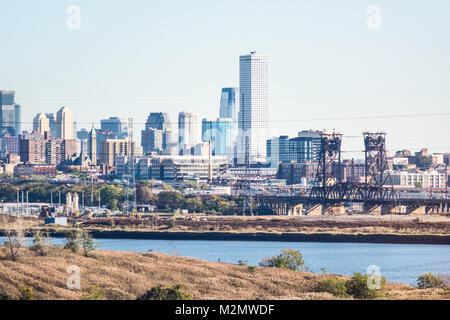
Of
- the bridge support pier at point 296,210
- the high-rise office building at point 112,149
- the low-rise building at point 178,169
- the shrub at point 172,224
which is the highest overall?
the high-rise office building at point 112,149

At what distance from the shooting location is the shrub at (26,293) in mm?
21378

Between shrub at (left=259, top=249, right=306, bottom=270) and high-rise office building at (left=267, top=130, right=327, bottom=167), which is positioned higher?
high-rise office building at (left=267, top=130, right=327, bottom=167)

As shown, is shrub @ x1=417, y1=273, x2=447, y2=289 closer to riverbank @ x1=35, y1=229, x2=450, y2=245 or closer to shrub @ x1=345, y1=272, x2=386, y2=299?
shrub @ x1=345, y1=272, x2=386, y2=299

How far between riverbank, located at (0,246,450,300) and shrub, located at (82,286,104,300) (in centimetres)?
18

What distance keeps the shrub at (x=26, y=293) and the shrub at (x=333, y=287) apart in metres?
7.95

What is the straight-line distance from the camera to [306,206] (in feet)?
274

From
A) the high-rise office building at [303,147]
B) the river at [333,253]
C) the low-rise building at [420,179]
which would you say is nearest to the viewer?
the river at [333,253]

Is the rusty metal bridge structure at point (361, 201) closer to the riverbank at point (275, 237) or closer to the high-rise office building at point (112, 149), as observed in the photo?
the riverbank at point (275, 237)

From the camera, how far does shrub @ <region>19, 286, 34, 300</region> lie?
2138 cm

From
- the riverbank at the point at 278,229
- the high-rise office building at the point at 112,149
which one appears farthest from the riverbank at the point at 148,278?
the high-rise office building at the point at 112,149

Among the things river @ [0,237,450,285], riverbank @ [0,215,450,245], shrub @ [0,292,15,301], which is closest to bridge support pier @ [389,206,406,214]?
riverbank @ [0,215,450,245]
